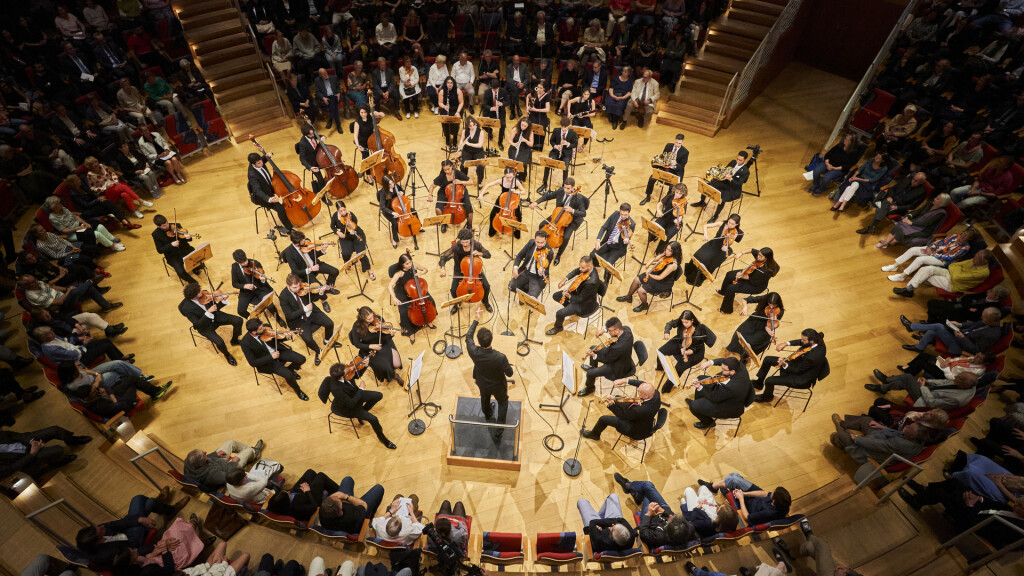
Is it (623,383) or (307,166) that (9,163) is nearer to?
A: (307,166)

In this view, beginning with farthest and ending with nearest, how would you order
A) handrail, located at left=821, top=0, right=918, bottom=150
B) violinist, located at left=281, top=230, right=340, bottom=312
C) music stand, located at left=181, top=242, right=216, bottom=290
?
handrail, located at left=821, top=0, right=918, bottom=150, violinist, located at left=281, top=230, right=340, bottom=312, music stand, located at left=181, top=242, right=216, bottom=290

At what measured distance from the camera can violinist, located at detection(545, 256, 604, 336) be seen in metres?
7.14

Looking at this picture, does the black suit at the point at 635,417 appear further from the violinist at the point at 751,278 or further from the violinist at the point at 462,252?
the violinist at the point at 751,278

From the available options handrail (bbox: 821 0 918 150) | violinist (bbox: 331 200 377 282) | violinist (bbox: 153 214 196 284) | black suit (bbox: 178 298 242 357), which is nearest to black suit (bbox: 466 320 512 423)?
violinist (bbox: 331 200 377 282)

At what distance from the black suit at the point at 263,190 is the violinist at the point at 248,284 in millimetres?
1539

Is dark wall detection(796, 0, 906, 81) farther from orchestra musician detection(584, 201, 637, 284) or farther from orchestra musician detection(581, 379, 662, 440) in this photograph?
orchestra musician detection(581, 379, 662, 440)

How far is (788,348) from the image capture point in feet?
24.7

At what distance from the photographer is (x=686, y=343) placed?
6574 millimetres

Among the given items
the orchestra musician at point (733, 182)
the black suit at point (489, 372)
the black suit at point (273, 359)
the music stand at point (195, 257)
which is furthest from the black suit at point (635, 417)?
the music stand at point (195, 257)

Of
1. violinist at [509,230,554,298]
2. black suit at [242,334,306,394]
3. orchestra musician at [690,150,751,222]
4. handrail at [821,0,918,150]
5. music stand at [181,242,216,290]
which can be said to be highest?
handrail at [821,0,918,150]

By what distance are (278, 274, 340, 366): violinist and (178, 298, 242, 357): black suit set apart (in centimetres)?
73

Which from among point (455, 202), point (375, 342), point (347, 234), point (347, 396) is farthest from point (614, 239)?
point (347, 396)

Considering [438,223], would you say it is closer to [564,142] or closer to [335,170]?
[335,170]

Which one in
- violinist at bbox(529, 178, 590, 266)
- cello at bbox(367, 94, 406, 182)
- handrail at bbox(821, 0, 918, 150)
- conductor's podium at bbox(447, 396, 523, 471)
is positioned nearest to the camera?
conductor's podium at bbox(447, 396, 523, 471)
